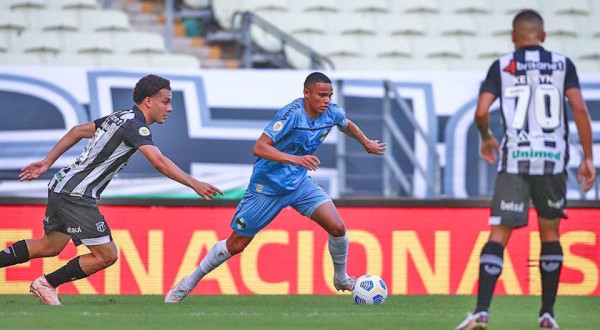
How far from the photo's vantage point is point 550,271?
7473 mm

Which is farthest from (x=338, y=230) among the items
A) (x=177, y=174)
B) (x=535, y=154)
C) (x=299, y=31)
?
(x=299, y=31)

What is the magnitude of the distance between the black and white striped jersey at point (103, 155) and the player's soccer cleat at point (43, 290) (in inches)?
28.1

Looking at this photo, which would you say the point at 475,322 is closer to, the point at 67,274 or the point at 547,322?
the point at 547,322

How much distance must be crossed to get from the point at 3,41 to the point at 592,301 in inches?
310

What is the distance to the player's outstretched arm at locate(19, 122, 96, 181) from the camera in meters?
9.19

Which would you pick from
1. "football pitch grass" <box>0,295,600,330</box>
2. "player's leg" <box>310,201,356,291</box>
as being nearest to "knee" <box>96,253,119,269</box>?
"football pitch grass" <box>0,295,600,330</box>

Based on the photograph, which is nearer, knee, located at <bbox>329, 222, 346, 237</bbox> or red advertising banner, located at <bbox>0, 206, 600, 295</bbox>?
knee, located at <bbox>329, 222, 346, 237</bbox>

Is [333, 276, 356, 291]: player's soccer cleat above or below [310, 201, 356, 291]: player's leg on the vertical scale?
below

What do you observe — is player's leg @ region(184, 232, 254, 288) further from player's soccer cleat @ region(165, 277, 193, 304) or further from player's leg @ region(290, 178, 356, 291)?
player's leg @ region(290, 178, 356, 291)

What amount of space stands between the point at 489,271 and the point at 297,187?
109 inches

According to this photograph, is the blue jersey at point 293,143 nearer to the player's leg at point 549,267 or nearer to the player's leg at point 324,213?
the player's leg at point 324,213

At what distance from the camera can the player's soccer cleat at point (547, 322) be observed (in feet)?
24.2

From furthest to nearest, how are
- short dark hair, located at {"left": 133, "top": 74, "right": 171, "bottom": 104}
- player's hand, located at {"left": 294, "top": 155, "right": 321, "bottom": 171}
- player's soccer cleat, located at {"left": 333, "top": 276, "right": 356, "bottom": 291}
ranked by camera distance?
player's soccer cleat, located at {"left": 333, "top": 276, "right": 356, "bottom": 291}, short dark hair, located at {"left": 133, "top": 74, "right": 171, "bottom": 104}, player's hand, located at {"left": 294, "top": 155, "right": 321, "bottom": 171}

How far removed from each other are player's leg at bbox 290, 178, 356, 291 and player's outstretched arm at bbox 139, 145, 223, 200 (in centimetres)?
129
